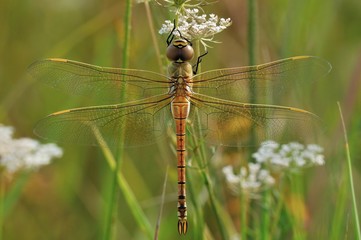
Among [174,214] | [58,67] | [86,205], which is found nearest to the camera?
[58,67]

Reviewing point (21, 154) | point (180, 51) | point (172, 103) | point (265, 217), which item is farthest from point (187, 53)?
point (21, 154)

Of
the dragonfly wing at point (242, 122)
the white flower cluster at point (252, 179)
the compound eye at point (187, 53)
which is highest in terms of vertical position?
the compound eye at point (187, 53)

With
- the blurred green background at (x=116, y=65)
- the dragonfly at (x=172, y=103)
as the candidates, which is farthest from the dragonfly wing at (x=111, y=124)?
the blurred green background at (x=116, y=65)

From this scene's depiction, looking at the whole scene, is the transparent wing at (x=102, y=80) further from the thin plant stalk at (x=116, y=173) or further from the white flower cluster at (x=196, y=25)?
the white flower cluster at (x=196, y=25)

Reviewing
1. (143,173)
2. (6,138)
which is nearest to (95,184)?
(143,173)

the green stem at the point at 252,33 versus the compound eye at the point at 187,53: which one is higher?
the green stem at the point at 252,33

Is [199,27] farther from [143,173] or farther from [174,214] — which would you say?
[143,173]

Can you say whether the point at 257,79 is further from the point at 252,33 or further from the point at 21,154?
the point at 21,154
